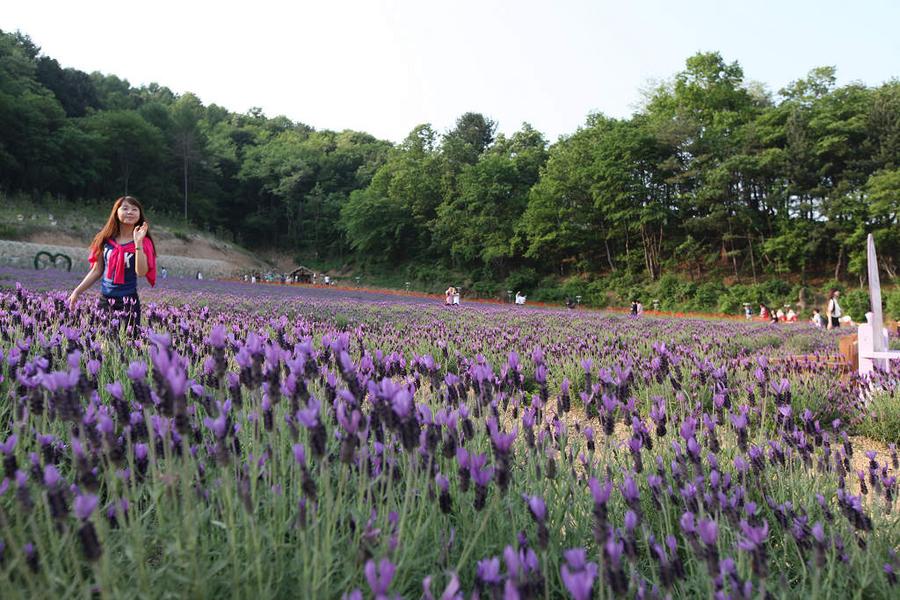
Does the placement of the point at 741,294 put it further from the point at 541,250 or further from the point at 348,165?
the point at 348,165

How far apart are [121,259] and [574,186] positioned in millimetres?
29862

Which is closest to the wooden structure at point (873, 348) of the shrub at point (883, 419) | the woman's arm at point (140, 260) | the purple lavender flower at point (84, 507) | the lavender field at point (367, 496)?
the shrub at point (883, 419)

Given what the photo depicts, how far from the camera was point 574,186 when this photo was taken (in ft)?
105

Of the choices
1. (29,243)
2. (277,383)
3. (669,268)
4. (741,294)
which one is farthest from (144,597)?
(29,243)

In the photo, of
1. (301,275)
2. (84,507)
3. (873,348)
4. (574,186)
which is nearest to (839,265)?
(574,186)

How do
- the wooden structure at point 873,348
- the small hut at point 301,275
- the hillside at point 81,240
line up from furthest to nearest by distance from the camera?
1. the small hut at point 301,275
2. the hillside at point 81,240
3. the wooden structure at point 873,348

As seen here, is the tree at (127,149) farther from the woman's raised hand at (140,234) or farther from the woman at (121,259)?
the woman's raised hand at (140,234)

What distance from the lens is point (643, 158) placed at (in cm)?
3084

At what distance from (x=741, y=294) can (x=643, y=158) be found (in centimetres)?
941

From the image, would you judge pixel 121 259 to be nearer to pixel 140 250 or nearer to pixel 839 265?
pixel 140 250

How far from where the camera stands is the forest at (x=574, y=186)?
87.6 feet

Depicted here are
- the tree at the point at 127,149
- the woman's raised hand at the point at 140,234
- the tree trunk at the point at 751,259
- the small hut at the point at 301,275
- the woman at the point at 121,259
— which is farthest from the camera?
the tree at the point at 127,149

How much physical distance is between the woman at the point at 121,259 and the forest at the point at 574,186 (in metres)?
25.2

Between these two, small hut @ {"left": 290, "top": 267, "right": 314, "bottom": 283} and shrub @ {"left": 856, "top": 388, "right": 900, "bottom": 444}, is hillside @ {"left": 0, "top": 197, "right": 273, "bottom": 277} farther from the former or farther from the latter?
shrub @ {"left": 856, "top": 388, "right": 900, "bottom": 444}
